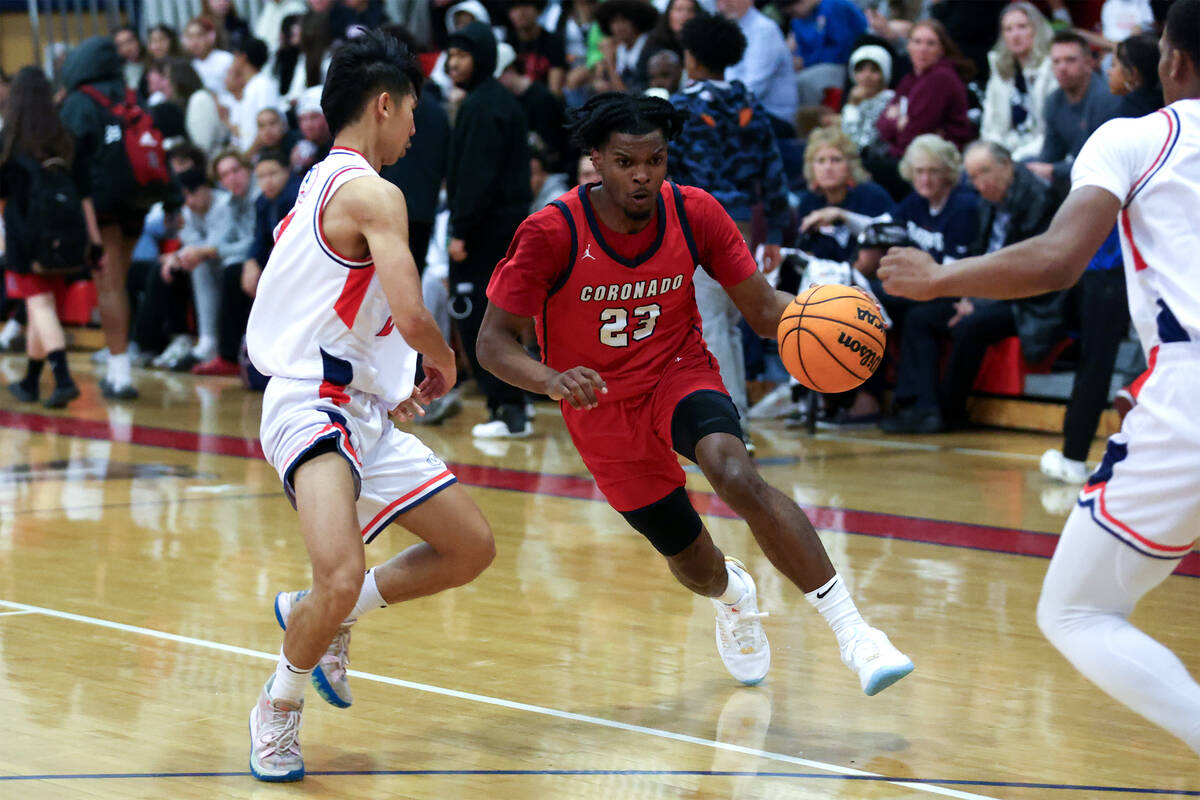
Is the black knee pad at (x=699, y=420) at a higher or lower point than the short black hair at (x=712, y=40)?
lower

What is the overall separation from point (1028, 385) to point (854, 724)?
6.16 m

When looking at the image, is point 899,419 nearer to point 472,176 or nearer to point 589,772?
point 472,176

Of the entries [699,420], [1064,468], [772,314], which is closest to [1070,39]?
[1064,468]

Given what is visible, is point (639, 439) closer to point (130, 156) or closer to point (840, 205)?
point (840, 205)

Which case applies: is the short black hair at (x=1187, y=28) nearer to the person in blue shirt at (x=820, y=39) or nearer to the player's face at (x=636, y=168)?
the player's face at (x=636, y=168)

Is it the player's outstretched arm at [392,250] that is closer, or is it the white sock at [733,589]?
the player's outstretched arm at [392,250]

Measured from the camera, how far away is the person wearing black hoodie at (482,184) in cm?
941

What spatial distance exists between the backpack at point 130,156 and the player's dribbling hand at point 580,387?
25.7ft

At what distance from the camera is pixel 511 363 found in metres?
4.47

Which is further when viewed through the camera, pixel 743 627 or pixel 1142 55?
pixel 1142 55

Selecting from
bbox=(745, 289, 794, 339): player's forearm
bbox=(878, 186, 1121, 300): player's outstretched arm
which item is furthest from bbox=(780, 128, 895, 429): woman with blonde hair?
bbox=(878, 186, 1121, 300): player's outstretched arm

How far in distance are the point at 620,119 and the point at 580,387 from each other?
89cm

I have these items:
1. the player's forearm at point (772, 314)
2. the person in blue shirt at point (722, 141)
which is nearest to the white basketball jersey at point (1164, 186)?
the player's forearm at point (772, 314)

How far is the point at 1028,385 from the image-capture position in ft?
32.5
